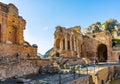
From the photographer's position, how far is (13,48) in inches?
790

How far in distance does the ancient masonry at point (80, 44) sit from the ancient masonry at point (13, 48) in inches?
507

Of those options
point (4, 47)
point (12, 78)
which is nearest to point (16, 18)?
point (4, 47)

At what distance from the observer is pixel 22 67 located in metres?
13.5

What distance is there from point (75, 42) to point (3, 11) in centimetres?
1988

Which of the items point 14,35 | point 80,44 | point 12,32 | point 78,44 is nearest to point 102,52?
point 80,44

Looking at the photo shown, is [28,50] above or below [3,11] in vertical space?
below

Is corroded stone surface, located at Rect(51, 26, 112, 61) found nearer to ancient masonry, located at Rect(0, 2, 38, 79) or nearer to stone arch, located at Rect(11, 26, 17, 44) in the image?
stone arch, located at Rect(11, 26, 17, 44)

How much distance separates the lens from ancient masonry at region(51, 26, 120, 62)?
1555 inches

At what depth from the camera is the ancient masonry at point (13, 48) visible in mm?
12234

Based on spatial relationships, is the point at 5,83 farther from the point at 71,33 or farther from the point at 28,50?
the point at 71,33

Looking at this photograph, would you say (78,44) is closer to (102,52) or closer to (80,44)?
(80,44)

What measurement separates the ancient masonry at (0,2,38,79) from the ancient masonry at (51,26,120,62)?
1289 centimetres

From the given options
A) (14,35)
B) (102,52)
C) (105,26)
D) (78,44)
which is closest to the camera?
(14,35)

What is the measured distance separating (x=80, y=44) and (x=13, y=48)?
24.8 m
